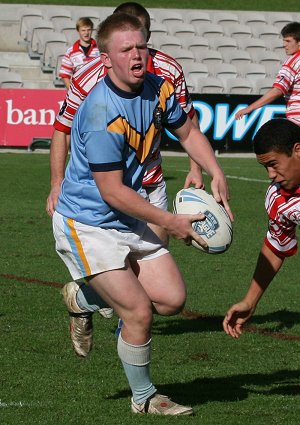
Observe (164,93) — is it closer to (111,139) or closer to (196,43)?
(111,139)

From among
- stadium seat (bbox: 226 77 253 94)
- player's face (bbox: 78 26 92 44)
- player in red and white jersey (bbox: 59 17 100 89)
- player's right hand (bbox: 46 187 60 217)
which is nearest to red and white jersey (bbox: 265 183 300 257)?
player's right hand (bbox: 46 187 60 217)

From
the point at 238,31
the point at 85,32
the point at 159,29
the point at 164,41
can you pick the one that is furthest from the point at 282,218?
the point at 238,31

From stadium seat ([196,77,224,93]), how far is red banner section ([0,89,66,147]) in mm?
3855

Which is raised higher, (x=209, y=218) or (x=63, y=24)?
(x=209, y=218)

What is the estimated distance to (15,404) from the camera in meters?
5.23

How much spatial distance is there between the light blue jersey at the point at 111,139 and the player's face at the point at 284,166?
535 millimetres

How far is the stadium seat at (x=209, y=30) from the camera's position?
26.1m

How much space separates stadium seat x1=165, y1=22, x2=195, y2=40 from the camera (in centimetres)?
2569

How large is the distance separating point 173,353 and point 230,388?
0.90 meters

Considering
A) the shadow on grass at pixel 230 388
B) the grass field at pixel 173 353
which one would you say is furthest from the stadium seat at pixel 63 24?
the shadow on grass at pixel 230 388

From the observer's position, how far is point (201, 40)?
83.2 feet

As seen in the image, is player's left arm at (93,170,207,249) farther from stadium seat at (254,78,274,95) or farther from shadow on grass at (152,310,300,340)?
stadium seat at (254,78,274,95)

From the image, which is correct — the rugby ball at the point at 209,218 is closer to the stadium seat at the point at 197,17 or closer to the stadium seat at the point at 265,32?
the stadium seat at the point at 265,32

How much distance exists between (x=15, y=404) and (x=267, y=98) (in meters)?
6.80
